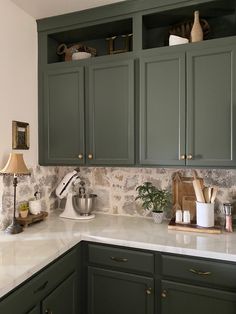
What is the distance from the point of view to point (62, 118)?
221 cm

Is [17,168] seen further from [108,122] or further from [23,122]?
[108,122]

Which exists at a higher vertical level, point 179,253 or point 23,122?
point 23,122

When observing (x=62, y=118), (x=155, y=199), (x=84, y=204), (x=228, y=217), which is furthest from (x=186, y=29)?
(x=84, y=204)

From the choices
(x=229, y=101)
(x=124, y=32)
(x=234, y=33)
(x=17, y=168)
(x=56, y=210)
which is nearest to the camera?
(x=229, y=101)

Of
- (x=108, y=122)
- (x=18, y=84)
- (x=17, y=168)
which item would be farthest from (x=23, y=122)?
(x=108, y=122)

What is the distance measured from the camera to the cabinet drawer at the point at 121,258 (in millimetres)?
1677

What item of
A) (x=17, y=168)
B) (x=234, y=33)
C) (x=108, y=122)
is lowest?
(x=17, y=168)

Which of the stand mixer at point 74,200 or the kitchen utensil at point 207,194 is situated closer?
the kitchen utensil at point 207,194

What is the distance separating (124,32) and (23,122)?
1138 millimetres

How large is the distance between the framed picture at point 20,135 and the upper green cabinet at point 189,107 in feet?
3.07

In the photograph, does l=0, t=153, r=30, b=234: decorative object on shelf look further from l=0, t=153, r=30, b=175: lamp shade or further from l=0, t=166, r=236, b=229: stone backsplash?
l=0, t=166, r=236, b=229: stone backsplash

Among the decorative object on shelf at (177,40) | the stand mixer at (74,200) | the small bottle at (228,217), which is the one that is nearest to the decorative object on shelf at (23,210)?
the stand mixer at (74,200)

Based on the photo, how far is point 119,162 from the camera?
2033 millimetres

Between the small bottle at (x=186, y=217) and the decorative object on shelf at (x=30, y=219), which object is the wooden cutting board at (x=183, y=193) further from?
the decorative object on shelf at (x=30, y=219)
